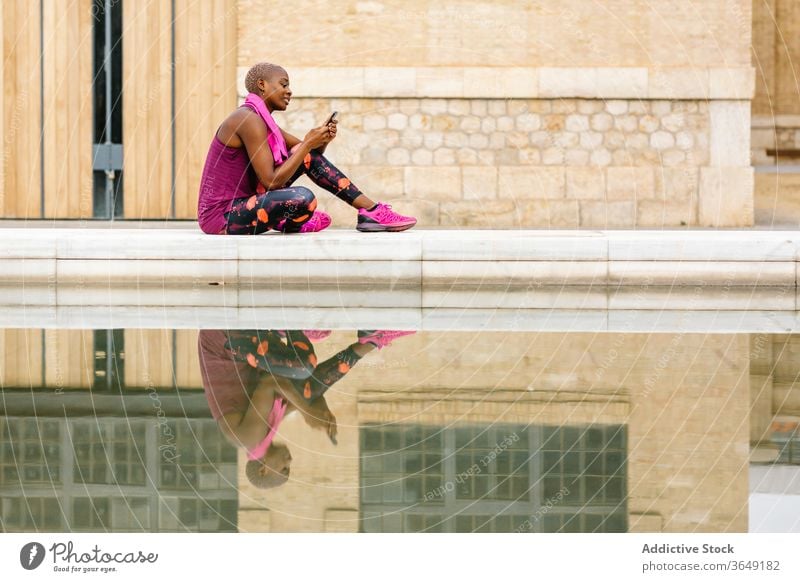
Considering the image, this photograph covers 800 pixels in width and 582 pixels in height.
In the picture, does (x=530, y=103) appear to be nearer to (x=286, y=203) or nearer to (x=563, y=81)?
(x=563, y=81)

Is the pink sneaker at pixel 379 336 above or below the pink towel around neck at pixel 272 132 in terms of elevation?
below

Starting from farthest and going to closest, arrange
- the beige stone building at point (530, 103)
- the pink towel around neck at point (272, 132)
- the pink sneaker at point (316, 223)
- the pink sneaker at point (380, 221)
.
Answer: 1. the beige stone building at point (530, 103)
2. the pink sneaker at point (316, 223)
3. the pink sneaker at point (380, 221)
4. the pink towel around neck at point (272, 132)

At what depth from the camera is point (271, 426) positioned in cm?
498

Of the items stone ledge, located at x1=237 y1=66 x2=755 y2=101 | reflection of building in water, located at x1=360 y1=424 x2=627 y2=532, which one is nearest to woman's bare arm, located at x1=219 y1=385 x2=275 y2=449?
reflection of building in water, located at x1=360 y1=424 x2=627 y2=532

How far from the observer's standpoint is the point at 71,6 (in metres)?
14.1

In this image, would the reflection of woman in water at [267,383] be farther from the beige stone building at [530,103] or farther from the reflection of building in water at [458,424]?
the beige stone building at [530,103]

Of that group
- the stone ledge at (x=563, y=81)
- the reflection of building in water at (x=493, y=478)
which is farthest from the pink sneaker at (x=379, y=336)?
the stone ledge at (x=563, y=81)

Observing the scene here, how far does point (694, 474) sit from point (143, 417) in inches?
77.6

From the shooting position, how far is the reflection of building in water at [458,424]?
396 cm

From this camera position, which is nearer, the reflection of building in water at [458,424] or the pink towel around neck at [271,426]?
the reflection of building in water at [458,424]

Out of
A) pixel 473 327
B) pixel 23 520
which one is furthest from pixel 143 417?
pixel 473 327

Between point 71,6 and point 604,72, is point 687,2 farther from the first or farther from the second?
point 71,6

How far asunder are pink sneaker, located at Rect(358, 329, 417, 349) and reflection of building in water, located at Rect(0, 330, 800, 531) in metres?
0.09

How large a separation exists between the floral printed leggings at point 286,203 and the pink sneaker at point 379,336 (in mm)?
2553
